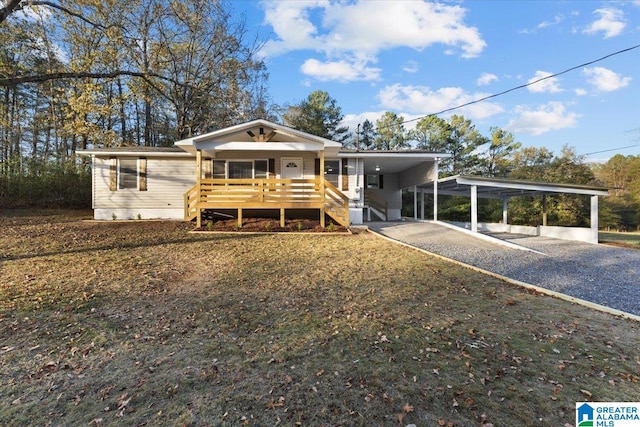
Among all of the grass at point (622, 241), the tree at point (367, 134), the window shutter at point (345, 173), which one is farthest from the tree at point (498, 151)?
the window shutter at point (345, 173)

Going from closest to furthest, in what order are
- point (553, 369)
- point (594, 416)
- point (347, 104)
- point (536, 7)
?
point (594, 416)
point (553, 369)
point (536, 7)
point (347, 104)

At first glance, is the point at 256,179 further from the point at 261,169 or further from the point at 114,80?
the point at 114,80

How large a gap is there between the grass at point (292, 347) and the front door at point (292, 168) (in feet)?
24.6

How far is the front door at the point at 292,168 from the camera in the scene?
13.8 m

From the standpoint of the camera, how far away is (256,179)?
466 inches

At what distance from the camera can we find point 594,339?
156 inches

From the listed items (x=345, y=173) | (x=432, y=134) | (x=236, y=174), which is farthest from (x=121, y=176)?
(x=432, y=134)

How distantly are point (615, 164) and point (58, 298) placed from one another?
1777 inches

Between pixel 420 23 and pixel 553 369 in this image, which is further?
pixel 420 23

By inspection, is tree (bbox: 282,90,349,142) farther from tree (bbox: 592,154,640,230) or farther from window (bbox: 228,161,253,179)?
tree (bbox: 592,154,640,230)

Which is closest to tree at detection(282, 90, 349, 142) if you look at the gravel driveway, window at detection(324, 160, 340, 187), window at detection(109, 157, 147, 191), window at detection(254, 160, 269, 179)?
window at detection(324, 160, 340, 187)

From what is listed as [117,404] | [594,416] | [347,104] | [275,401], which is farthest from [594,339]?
[347,104]

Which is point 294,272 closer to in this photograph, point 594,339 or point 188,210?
point 594,339

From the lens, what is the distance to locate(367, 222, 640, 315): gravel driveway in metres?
6.06
